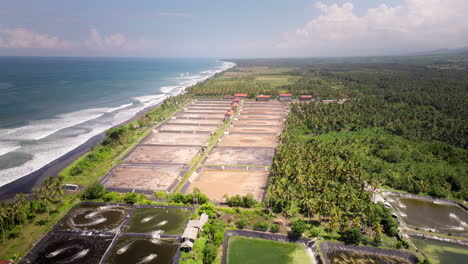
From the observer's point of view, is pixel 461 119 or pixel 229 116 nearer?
pixel 461 119

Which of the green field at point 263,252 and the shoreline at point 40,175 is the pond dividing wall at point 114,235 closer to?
the green field at point 263,252

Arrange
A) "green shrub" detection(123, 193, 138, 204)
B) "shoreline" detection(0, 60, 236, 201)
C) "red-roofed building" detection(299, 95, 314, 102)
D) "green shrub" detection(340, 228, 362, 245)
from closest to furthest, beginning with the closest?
"green shrub" detection(340, 228, 362, 245) → "green shrub" detection(123, 193, 138, 204) → "shoreline" detection(0, 60, 236, 201) → "red-roofed building" detection(299, 95, 314, 102)

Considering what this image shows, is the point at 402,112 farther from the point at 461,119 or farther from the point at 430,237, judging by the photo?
the point at 430,237

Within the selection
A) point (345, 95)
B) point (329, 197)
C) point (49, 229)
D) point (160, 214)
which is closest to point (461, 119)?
point (345, 95)

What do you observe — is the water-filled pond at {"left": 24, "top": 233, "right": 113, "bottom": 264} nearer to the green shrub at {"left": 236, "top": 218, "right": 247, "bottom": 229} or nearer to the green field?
the green field

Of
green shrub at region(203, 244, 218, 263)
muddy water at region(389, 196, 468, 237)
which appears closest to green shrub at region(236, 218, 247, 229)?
green shrub at region(203, 244, 218, 263)

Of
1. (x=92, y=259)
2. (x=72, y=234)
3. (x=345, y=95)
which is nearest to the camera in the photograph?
(x=92, y=259)

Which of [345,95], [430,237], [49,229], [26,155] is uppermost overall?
[345,95]
